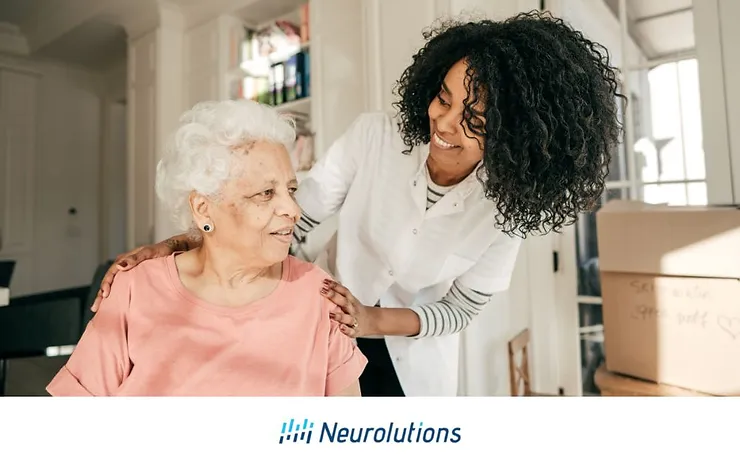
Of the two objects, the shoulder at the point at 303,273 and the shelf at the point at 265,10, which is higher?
the shelf at the point at 265,10

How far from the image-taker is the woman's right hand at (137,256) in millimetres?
788

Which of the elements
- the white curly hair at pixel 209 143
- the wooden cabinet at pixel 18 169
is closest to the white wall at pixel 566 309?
the white curly hair at pixel 209 143


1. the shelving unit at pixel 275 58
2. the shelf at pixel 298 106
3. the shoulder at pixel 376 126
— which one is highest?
the shelving unit at pixel 275 58

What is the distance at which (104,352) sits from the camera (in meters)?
0.78

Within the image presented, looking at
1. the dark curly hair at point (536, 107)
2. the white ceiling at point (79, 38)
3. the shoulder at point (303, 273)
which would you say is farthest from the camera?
the white ceiling at point (79, 38)

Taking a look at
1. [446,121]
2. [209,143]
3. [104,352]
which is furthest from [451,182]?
[104,352]

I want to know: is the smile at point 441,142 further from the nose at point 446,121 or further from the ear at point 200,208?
the ear at point 200,208

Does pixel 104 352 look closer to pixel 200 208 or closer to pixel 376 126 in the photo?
pixel 200 208

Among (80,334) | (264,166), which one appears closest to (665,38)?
(264,166)

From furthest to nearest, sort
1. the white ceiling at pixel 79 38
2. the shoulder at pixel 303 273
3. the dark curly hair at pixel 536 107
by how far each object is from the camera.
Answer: the white ceiling at pixel 79 38
the shoulder at pixel 303 273
the dark curly hair at pixel 536 107

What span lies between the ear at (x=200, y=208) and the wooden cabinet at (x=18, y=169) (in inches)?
17.5

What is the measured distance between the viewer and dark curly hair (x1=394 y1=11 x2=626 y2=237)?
74 centimetres
